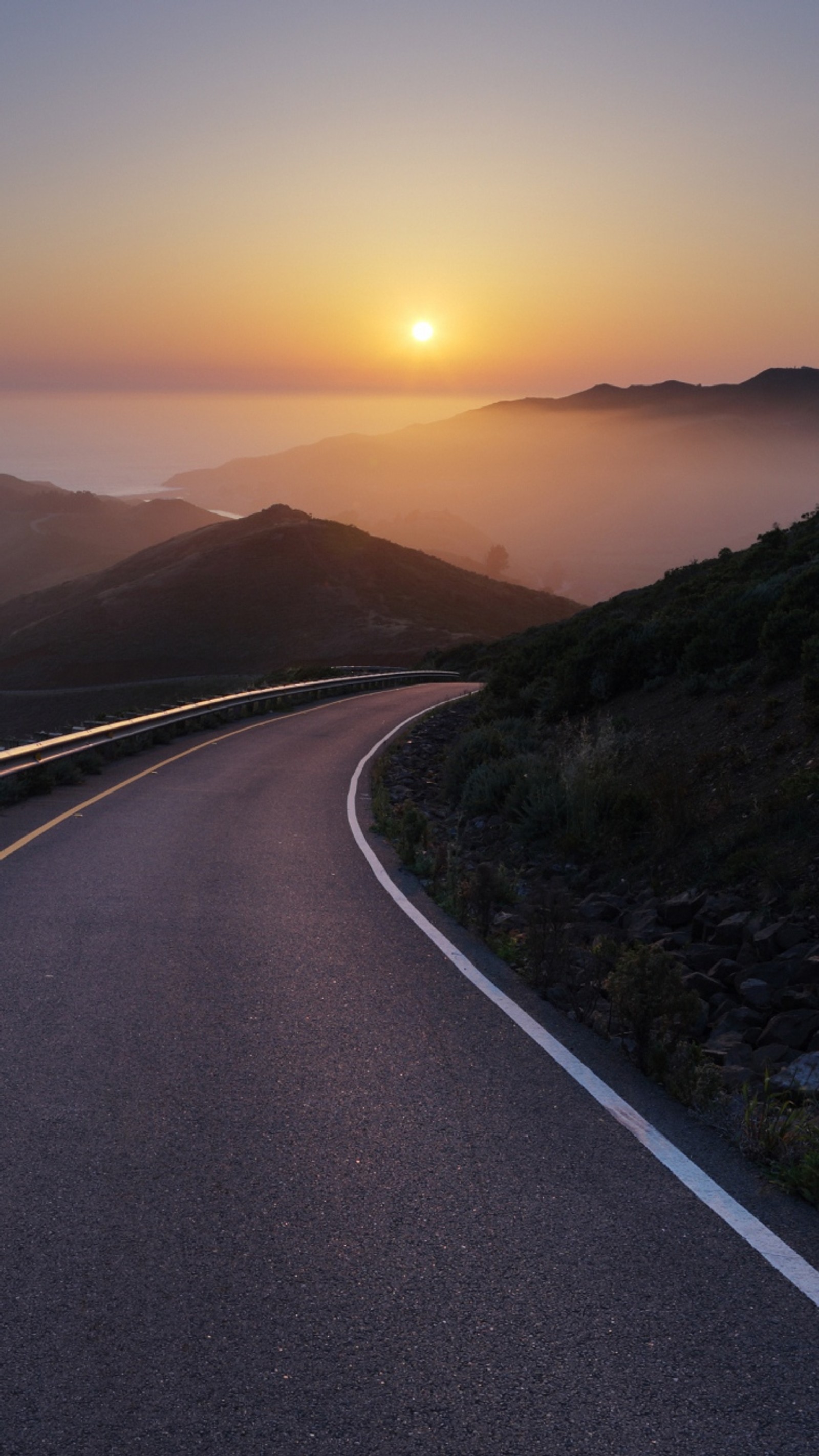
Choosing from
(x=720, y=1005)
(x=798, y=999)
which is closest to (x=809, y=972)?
(x=798, y=999)

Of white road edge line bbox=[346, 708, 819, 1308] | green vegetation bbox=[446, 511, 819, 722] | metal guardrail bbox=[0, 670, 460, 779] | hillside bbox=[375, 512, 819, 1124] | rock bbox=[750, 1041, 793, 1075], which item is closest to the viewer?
white road edge line bbox=[346, 708, 819, 1308]

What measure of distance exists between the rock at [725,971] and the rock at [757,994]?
297mm

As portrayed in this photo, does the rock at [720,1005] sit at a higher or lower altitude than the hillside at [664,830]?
lower

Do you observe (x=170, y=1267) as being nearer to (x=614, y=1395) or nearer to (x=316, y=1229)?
(x=316, y=1229)

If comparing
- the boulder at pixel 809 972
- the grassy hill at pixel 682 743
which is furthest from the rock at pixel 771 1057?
the grassy hill at pixel 682 743

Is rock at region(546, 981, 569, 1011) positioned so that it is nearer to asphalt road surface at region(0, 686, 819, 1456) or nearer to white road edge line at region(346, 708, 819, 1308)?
white road edge line at region(346, 708, 819, 1308)

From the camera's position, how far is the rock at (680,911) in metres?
9.02

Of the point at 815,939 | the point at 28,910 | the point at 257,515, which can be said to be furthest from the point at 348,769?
the point at 257,515

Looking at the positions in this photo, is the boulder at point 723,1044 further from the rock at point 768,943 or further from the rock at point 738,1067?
the rock at point 768,943

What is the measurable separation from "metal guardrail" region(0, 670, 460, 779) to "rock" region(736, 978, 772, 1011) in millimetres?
10597

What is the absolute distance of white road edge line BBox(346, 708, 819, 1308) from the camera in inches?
153

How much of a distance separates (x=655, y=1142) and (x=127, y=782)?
1357 centimetres

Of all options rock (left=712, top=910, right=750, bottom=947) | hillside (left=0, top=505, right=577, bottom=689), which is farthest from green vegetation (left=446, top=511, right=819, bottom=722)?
hillside (left=0, top=505, right=577, bottom=689)

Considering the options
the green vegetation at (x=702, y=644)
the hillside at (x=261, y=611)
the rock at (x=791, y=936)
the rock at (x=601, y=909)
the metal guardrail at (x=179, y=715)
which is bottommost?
the rock at (x=601, y=909)
